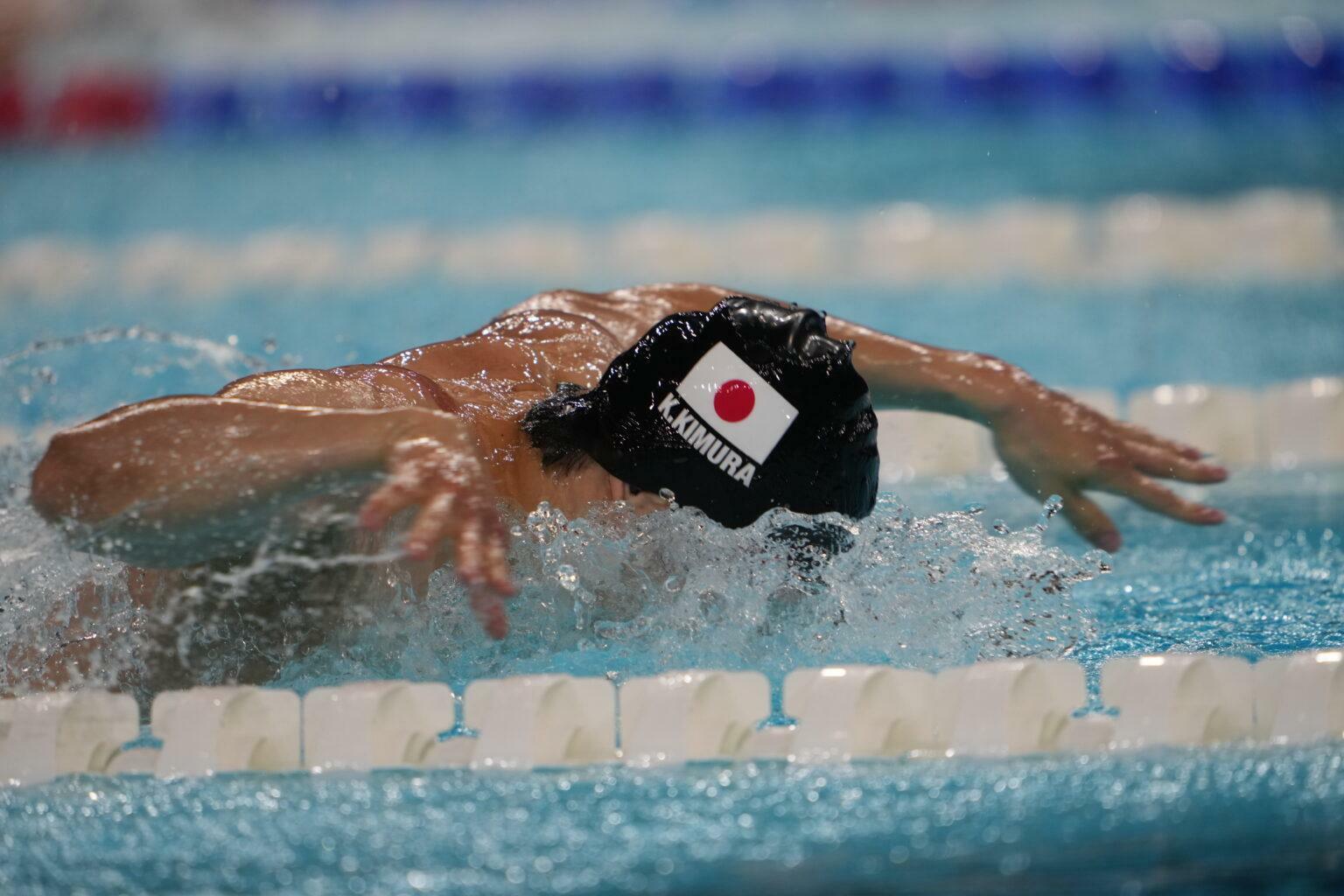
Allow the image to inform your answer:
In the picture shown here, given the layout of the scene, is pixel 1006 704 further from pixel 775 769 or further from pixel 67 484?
pixel 67 484

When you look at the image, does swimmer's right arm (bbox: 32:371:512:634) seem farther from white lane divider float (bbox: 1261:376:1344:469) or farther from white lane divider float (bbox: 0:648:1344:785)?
white lane divider float (bbox: 1261:376:1344:469)

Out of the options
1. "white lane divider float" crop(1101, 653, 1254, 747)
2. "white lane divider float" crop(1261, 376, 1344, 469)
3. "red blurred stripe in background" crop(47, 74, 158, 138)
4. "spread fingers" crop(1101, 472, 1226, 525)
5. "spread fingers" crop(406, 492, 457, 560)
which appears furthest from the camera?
"red blurred stripe in background" crop(47, 74, 158, 138)

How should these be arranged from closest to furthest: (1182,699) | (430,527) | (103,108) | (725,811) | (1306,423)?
(430,527)
(725,811)
(1182,699)
(1306,423)
(103,108)

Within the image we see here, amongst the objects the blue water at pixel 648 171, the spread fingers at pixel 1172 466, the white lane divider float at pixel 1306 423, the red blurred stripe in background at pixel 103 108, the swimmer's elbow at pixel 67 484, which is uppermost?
the red blurred stripe in background at pixel 103 108

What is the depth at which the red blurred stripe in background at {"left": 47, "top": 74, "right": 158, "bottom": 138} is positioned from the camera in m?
6.84

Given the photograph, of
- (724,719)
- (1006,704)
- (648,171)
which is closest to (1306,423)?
(1006,704)

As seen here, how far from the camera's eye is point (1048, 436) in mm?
2141

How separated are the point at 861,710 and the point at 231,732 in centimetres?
69

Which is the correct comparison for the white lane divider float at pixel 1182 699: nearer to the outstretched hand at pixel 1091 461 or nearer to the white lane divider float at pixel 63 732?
the outstretched hand at pixel 1091 461

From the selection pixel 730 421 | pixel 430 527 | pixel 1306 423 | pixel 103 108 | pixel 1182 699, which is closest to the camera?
pixel 430 527

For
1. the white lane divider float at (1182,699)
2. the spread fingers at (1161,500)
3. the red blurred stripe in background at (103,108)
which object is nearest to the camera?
the white lane divider float at (1182,699)

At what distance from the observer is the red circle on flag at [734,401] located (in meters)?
1.71

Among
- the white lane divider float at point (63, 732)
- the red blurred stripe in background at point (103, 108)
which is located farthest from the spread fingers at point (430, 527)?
the red blurred stripe in background at point (103, 108)

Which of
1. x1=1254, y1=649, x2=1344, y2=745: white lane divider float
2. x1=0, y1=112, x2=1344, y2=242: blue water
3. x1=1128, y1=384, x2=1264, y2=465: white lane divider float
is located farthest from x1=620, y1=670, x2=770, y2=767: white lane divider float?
A: x1=0, y1=112, x2=1344, y2=242: blue water
